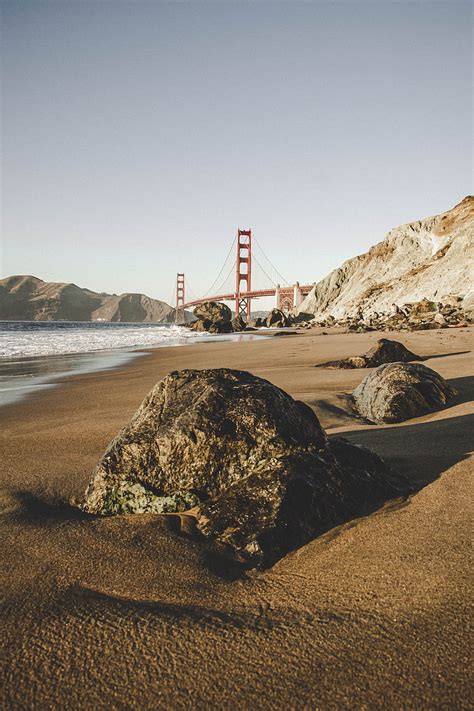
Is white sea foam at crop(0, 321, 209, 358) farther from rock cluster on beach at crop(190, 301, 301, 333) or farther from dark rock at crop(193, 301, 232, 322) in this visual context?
dark rock at crop(193, 301, 232, 322)

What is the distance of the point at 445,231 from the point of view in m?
32.5

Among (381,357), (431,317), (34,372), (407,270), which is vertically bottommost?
(34,372)

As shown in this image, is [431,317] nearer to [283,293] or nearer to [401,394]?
[401,394]

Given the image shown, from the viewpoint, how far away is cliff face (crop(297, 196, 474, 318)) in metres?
24.5

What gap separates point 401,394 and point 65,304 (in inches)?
6133

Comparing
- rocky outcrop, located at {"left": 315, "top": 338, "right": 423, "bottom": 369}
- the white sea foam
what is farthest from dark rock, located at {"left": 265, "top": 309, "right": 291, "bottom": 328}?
rocky outcrop, located at {"left": 315, "top": 338, "right": 423, "bottom": 369}

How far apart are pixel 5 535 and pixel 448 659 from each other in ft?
5.44

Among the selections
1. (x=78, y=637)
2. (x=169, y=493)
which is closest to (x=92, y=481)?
(x=169, y=493)

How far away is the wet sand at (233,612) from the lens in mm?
988

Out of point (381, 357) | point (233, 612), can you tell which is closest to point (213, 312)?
point (381, 357)

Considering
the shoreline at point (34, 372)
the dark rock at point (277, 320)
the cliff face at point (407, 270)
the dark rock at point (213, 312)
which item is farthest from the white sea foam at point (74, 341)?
the dark rock at point (277, 320)

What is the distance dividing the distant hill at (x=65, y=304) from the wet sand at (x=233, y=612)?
137 meters

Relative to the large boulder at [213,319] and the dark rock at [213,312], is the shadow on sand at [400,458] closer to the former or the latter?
the large boulder at [213,319]

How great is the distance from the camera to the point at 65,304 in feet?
479
